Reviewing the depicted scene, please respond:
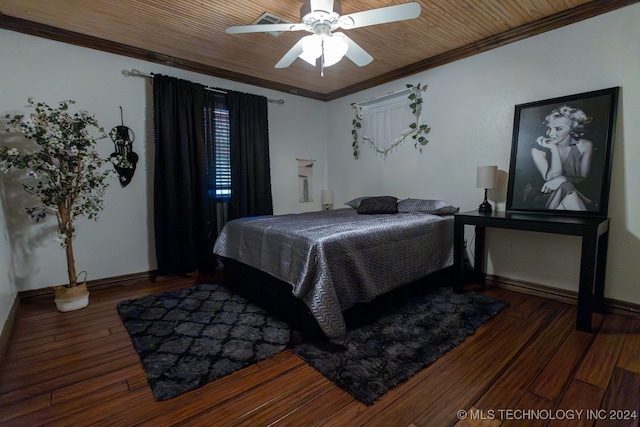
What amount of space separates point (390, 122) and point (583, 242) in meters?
2.43

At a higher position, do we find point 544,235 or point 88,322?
point 544,235

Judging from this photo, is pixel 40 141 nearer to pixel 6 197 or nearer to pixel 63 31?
pixel 6 197

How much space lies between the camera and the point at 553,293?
2.56 m

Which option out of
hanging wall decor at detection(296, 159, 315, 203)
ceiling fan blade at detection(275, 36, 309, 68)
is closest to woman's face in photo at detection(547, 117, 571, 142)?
ceiling fan blade at detection(275, 36, 309, 68)

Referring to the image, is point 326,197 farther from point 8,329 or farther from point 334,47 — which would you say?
point 8,329

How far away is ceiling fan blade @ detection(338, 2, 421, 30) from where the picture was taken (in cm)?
171

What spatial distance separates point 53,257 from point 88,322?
925 millimetres

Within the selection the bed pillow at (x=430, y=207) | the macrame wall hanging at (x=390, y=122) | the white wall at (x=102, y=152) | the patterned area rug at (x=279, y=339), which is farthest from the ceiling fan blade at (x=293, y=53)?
the patterned area rug at (x=279, y=339)

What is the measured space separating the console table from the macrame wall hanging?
130 cm

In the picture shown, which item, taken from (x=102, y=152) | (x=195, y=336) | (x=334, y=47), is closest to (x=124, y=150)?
(x=102, y=152)

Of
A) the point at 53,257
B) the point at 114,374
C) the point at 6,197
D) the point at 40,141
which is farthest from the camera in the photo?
the point at 53,257

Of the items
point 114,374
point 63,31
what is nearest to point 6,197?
point 63,31

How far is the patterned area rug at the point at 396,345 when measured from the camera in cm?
153

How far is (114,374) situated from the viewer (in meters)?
1.61
